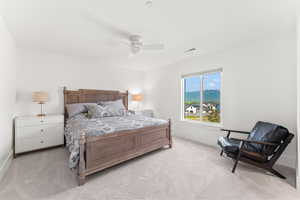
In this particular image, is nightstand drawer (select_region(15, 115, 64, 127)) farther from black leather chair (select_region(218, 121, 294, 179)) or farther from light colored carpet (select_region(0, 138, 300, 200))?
black leather chair (select_region(218, 121, 294, 179))

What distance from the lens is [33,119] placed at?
292 centimetres

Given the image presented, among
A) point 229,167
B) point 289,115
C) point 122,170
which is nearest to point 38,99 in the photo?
point 122,170

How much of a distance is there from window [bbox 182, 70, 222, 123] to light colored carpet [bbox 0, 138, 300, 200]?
1365 millimetres

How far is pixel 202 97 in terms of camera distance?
3.88 meters

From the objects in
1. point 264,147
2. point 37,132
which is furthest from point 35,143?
point 264,147

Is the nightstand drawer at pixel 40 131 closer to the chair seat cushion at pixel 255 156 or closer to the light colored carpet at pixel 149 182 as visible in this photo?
the light colored carpet at pixel 149 182

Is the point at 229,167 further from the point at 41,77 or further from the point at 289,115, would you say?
the point at 41,77

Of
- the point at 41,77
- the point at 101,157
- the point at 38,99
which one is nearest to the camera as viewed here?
the point at 101,157

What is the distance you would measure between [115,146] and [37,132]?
80.0 inches

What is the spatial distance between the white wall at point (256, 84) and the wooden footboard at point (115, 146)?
1.53 m

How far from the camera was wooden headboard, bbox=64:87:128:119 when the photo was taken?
12.2 feet

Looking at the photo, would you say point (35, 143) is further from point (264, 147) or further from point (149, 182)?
point (264, 147)

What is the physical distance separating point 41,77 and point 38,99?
0.72 m

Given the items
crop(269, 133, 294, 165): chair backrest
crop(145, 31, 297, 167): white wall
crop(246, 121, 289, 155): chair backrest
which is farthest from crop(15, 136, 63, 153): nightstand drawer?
crop(269, 133, 294, 165): chair backrest
